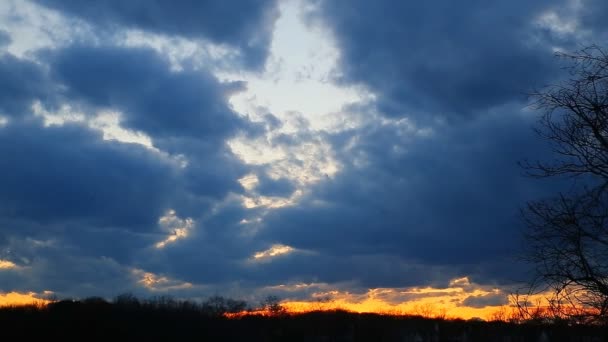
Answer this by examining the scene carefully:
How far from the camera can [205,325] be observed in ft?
280

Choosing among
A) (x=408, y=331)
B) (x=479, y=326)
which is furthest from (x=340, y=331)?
(x=479, y=326)

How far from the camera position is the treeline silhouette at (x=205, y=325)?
67188mm

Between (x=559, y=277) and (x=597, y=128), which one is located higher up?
(x=597, y=128)

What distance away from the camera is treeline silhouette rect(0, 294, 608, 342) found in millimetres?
67188

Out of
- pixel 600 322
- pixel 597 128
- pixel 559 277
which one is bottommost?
pixel 600 322

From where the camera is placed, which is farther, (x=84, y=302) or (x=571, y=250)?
(x=84, y=302)

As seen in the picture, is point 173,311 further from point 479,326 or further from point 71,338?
point 479,326

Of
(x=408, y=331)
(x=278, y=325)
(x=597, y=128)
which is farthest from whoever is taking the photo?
(x=408, y=331)

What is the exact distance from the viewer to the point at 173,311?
8794cm

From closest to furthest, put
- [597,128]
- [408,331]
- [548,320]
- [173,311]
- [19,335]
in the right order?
1. [597,128]
2. [548,320]
3. [19,335]
4. [173,311]
5. [408,331]

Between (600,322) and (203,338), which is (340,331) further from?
(600,322)

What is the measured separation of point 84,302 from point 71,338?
11521 mm

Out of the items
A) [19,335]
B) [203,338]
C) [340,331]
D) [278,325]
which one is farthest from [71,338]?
[340,331]

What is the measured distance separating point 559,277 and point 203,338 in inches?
2792
